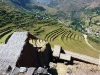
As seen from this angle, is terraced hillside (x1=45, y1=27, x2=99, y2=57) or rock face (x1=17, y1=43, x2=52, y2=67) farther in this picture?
terraced hillside (x1=45, y1=27, x2=99, y2=57)

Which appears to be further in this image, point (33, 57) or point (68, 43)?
point (68, 43)

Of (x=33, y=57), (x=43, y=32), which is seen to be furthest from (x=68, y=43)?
(x=33, y=57)

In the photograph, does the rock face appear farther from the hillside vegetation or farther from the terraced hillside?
the terraced hillside

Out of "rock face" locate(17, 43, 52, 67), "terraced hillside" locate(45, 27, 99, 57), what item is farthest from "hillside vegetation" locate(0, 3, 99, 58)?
"rock face" locate(17, 43, 52, 67)

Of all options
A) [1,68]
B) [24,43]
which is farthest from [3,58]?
[24,43]

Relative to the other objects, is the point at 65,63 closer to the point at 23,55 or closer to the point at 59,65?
the point at 59,65

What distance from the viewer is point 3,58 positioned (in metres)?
7.82

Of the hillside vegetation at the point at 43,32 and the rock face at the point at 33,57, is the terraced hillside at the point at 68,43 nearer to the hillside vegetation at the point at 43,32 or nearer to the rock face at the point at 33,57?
the hillside vegetation at the point at 43,32

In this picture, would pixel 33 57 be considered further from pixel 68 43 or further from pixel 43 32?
pixel 43 32

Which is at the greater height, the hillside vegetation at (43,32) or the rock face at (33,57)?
the rock face at (33,57)

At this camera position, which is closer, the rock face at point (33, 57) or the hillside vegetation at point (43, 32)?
the rock face at point (33, 57)

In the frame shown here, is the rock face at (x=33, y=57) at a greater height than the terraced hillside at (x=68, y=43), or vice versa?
the rock face at (x=33, y=57)

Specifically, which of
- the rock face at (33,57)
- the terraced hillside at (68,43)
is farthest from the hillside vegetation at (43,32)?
the rock face at (33,57)

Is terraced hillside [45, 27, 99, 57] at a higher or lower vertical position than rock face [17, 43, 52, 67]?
lower
